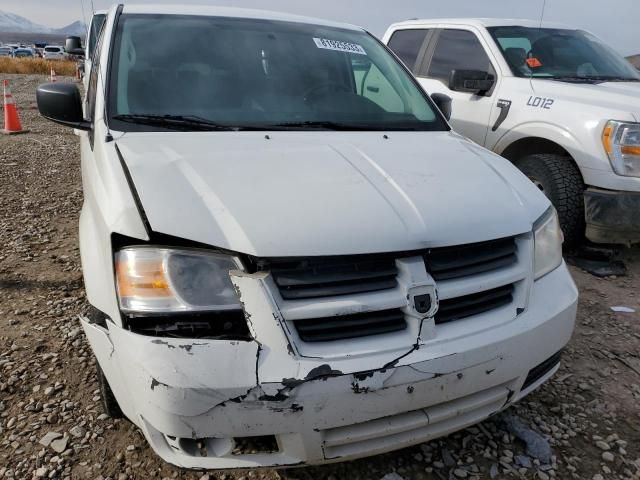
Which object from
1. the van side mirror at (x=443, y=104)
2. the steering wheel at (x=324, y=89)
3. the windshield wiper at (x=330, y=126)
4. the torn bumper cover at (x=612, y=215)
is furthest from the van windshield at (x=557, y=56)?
the windshield wiper at (x=330, y=126)

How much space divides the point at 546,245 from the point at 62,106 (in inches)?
88.4

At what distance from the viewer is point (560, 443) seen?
2104mm

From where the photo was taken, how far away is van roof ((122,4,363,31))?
274cm

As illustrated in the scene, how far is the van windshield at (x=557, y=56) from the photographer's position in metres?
4.43

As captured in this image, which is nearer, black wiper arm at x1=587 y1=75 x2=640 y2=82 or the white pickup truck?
the white pickup truck

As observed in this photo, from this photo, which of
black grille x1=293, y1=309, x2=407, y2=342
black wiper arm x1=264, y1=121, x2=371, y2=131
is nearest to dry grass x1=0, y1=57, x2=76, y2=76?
black wiper arm x1=264, y1=121, x2=371, y2=131

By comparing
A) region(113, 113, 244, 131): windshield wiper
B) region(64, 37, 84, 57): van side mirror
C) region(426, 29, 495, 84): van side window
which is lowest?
region(64, 37, 84, 57): van side mirror

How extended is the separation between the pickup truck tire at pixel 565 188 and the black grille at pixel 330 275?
8.83 ft

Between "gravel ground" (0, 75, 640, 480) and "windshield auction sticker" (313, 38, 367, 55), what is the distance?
6.19 ft

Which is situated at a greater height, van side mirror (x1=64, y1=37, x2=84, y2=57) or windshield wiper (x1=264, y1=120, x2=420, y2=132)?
windshield wiper (x1=264, y1=120, x2=420, y2=132)

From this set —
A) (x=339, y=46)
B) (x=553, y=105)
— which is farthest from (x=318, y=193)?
(x=553, y=105)

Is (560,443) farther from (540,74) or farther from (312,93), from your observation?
(540,74)

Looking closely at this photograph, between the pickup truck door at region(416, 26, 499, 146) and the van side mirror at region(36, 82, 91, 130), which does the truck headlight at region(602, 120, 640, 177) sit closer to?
the pickup truck door at region(416, 26, 499, 146)

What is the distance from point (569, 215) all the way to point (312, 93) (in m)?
2.33
